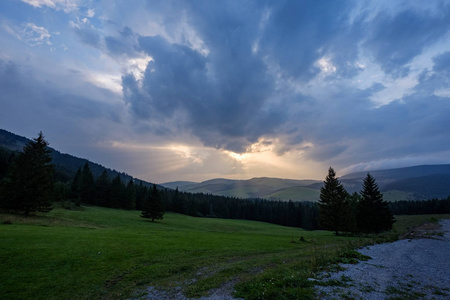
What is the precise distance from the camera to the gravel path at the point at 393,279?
930 centimetres

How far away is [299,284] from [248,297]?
8.24 feet

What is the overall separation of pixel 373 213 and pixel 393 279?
150 ft

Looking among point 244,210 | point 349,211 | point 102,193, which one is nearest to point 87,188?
point 102,193

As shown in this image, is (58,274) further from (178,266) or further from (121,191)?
(121,191)

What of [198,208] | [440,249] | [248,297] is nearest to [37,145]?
[248,297]

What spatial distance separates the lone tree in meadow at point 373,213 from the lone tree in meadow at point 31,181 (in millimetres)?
65881

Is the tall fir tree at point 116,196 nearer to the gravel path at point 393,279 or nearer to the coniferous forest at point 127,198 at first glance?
the coniferous forest at point 127,198

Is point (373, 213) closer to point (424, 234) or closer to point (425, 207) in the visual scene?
point (424, 234)

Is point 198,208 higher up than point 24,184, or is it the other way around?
point 24,184

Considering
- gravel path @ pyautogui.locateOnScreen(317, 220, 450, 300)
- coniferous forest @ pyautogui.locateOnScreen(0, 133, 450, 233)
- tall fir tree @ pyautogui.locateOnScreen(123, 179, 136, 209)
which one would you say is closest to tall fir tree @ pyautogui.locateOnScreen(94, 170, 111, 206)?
coniferous forest @ pyautogui.locateOnScreen(0, 133, 450, 233)

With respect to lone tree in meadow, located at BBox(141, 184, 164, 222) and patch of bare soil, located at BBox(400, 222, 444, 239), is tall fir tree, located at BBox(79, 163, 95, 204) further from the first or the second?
patch of bare soil, located at BBox(400, 222, 444, 239)

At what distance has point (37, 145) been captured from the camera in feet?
136

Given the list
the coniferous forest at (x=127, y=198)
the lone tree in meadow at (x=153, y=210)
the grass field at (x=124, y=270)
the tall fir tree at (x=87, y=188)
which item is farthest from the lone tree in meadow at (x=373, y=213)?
the tall fir tree at (x=87, y=188)

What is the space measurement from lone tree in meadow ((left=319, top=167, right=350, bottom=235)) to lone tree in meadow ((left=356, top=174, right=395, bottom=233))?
5.30 meters
